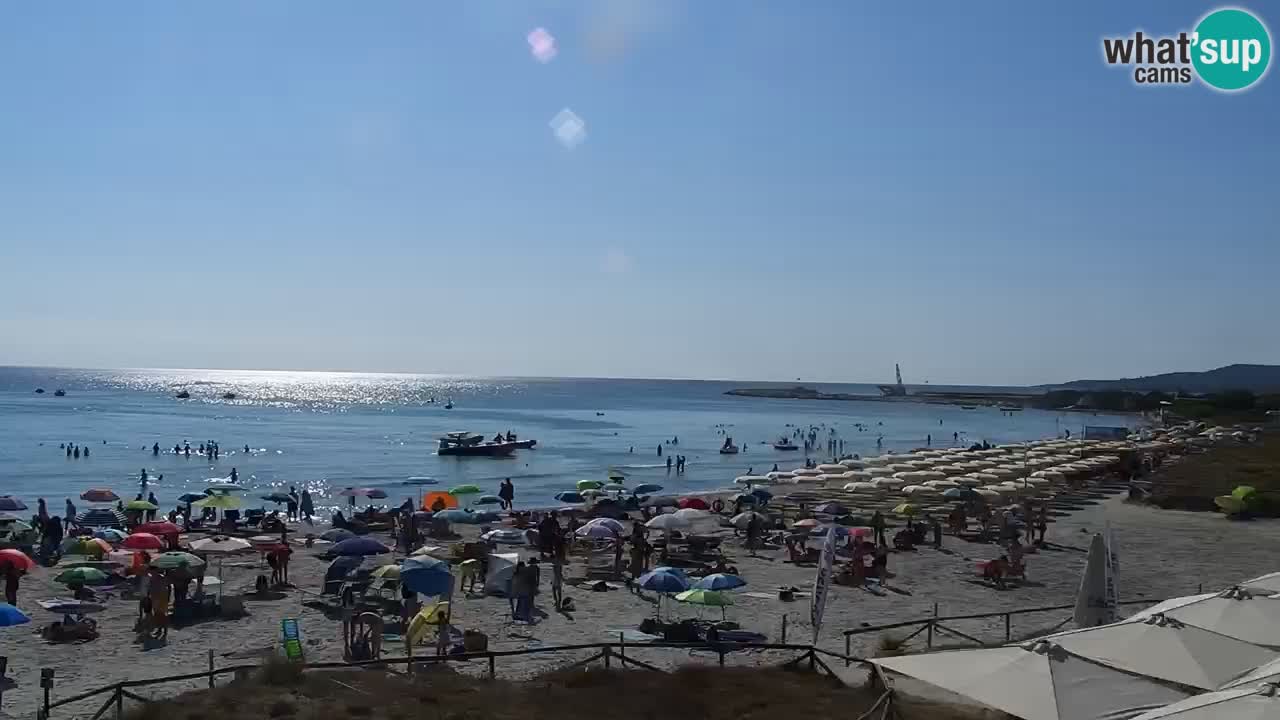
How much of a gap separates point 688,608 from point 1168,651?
10.6 meters

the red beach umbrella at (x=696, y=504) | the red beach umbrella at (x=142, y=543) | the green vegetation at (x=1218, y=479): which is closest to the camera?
the red beach umbrella at (x=142, y=543)

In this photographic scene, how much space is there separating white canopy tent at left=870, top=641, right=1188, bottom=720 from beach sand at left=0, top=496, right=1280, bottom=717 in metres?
4.15

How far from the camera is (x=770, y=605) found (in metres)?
19.0

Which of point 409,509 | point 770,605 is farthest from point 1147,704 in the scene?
point 409,509

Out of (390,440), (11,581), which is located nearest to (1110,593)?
(11,581)

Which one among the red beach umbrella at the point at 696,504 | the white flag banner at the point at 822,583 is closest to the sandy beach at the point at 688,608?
→ the white flag banner at the point at 822,583

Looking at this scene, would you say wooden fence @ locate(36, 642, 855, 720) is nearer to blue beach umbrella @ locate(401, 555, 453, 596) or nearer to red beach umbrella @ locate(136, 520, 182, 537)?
blue beach umbrella @ locate(401, 555, 453, 596)

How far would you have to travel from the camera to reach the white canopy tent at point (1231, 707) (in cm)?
652

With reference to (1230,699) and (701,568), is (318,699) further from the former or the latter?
(701,568)

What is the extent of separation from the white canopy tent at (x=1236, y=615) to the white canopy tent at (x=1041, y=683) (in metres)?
1.96

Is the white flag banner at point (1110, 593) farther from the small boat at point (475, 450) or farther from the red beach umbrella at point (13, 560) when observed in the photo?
the small boat at point (475, 450)

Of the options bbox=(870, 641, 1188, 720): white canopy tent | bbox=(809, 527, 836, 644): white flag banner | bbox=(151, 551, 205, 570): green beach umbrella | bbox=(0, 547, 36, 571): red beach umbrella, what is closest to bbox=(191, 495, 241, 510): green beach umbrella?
bbox=(0, 547, 36, 571): red beach umbrella

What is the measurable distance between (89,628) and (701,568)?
12212 mm

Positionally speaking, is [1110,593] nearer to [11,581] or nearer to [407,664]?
[407,664]
